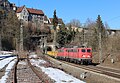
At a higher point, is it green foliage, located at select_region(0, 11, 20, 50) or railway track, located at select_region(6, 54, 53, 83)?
green foliage, located at select_region(0, 11, 20, 50)

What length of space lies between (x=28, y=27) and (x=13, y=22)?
1770 centimetres

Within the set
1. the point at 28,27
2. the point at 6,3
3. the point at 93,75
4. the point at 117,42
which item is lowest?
the point at 93,75

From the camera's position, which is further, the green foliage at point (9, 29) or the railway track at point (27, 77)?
the green foliage at point (9, 29)

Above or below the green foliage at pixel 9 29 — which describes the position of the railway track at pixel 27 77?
below

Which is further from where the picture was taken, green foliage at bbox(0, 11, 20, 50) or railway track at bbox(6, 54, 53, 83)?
green foliage at bbox(0, 11, 20, 50)

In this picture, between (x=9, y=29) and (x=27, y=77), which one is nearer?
(x=27, y=77)

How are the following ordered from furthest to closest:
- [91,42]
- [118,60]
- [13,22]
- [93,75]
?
[13,22] → [91,42] → [118,60] → [93,75]

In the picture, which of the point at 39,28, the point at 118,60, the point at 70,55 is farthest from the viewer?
the point at 39,28

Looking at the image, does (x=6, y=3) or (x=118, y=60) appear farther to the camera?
(x=6, y=3)

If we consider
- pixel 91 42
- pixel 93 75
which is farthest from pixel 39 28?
pixel 93 75

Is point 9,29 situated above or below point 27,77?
above

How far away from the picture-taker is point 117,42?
55.0 metres

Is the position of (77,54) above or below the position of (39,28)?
below

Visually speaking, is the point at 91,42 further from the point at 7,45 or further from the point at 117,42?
the point at 7,45
